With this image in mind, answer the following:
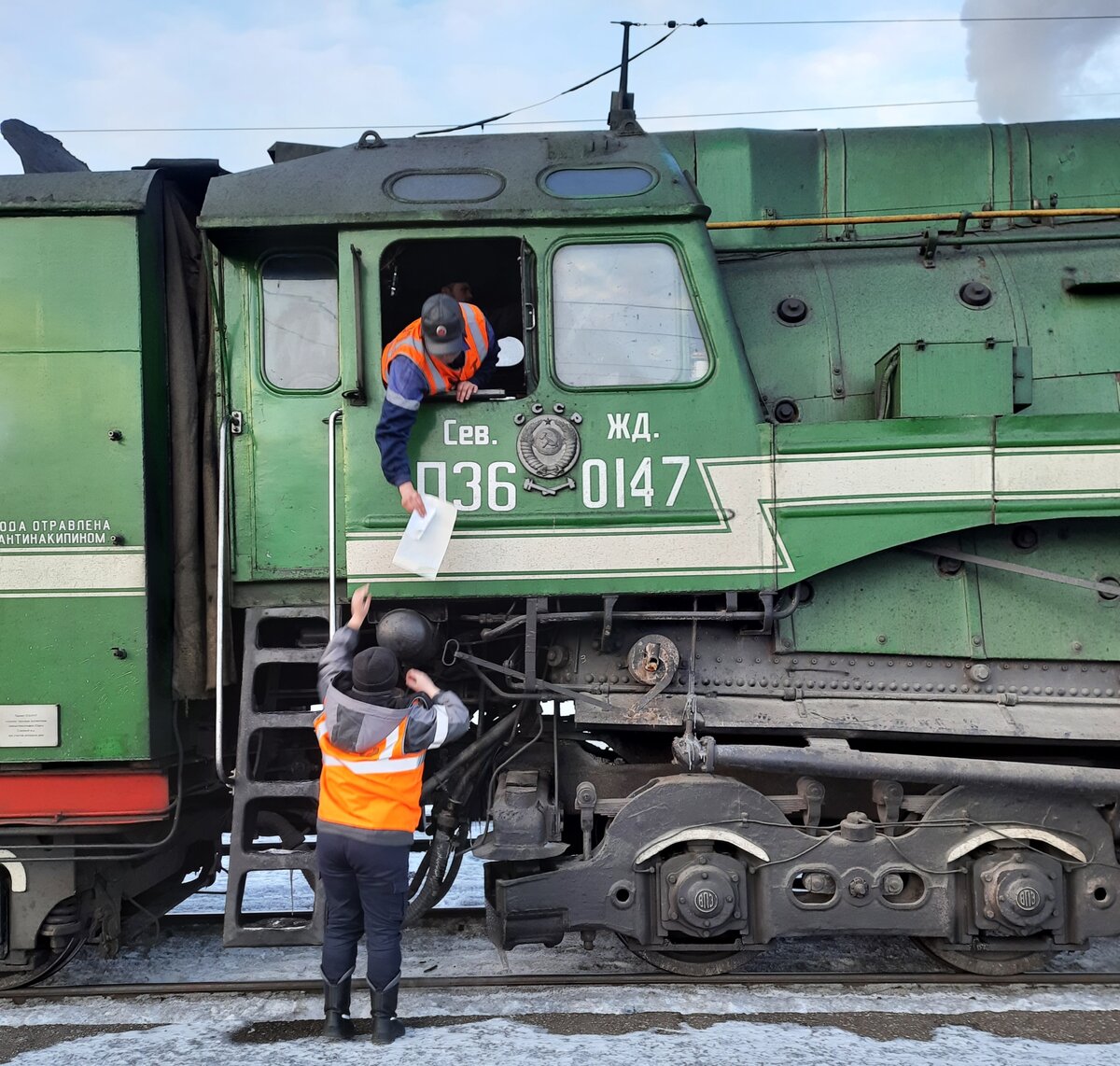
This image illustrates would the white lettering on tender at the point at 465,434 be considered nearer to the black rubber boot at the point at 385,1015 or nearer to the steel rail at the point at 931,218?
the steel rail at the point at 931,218

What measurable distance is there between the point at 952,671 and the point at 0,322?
4.62m

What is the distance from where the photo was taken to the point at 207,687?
179 inches

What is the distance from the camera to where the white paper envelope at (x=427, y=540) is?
13.6ft

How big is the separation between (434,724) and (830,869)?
1.86 meters

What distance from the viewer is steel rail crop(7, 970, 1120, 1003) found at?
4.39 m

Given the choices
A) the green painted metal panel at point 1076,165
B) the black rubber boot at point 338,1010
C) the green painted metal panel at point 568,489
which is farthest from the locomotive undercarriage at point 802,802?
the green painted metal panel at point 1076,165

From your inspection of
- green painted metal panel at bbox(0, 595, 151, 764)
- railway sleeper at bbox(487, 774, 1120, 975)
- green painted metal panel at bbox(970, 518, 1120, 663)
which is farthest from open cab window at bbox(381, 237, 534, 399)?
green painted metal panel at bbox(970, 518, 1120, 663)

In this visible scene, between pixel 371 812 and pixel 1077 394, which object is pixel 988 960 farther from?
pixel 371 812

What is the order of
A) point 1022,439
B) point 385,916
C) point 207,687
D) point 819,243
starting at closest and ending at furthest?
1. point 385,916
2. point 1022,439
3. point 207,687
4. point 819,243

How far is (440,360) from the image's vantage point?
4141 mm

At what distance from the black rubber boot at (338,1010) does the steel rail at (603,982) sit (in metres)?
0.57

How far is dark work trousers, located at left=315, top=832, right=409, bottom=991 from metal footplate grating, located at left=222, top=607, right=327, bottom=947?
0.97 ft

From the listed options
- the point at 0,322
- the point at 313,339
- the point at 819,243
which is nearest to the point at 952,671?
the point at 819,243

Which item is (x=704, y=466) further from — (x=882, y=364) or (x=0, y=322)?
(x=0, y=322)
